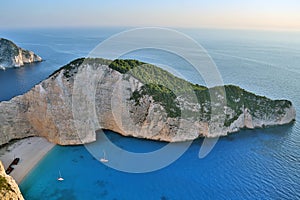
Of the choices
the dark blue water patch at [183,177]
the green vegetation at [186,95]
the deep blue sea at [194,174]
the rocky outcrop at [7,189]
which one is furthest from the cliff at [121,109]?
the rocky outcrop at [7,189]

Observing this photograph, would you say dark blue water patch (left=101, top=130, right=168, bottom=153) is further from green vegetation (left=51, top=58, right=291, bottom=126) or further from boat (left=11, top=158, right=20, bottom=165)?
boat (left=11, top=158, right=20, bottom=165)

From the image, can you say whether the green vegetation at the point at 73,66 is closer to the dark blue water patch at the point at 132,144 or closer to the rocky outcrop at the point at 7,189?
the dark blue water patch at the point at 132,144

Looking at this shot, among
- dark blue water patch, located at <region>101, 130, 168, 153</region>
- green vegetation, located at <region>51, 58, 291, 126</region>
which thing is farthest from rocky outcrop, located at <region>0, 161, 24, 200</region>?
green vegetation, located at <region>51, 58, 291, 126</region>

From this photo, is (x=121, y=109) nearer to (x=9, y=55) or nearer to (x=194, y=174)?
(x=194, y=174)

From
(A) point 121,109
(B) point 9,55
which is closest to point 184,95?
(A) point 121,109

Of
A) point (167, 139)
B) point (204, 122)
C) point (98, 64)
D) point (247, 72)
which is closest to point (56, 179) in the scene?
point (167, 139)

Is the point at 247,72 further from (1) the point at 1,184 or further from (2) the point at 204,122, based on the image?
(1) the point at 1,184

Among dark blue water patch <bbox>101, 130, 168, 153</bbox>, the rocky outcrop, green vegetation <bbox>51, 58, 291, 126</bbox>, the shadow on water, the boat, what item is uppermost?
green vegetation <bbox>51, 58, 291, 126</bbox>
